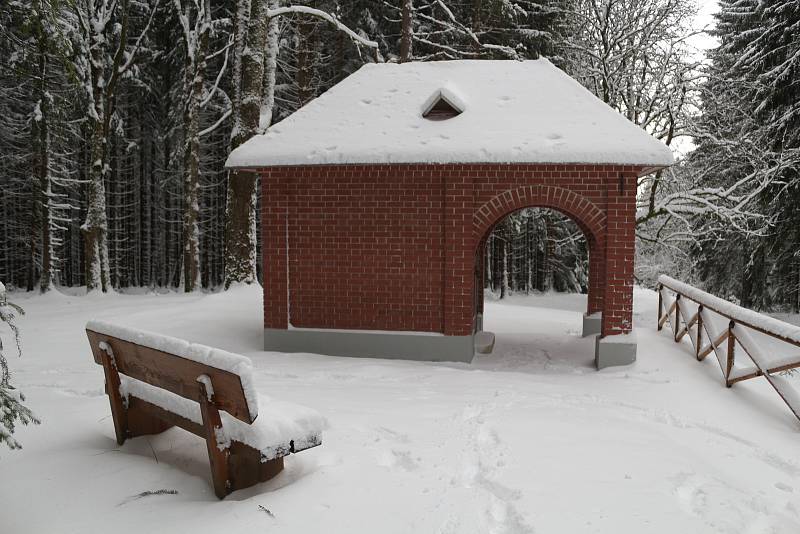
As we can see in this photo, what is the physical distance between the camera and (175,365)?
11.9 feet

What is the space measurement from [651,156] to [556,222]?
44.5 ft

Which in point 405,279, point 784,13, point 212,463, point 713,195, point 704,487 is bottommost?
point 704,487

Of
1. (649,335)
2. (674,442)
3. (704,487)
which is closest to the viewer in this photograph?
(704,487)

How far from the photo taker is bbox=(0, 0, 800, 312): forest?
48.3 ft

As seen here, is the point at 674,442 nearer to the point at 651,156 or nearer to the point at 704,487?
the point at 704,487

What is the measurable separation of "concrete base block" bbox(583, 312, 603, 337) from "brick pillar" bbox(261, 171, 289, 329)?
5.66 metres

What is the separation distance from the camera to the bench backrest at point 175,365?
10.7ft

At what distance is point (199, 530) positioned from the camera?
3203mm

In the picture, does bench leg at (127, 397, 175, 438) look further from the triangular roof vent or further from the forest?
the forest

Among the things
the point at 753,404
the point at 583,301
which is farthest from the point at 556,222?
the point at 753,404

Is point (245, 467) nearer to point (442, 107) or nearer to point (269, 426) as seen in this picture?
point (269, 426)

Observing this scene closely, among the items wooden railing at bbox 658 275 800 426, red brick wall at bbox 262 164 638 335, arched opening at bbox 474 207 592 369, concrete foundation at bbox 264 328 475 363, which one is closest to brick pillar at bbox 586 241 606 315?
arched opening at bbox 474 207 592 369

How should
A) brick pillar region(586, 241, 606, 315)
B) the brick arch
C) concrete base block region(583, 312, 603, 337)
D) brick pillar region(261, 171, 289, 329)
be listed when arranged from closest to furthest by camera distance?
the brick arch
brick pillar region(261, 171, 289, 329)
brick pillar region(586, 241, 606, 315)
concrete base block region(583, 312, 603, 337)

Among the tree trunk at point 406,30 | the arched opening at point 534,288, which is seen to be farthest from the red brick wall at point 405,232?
the tree trunk at point 406,30
